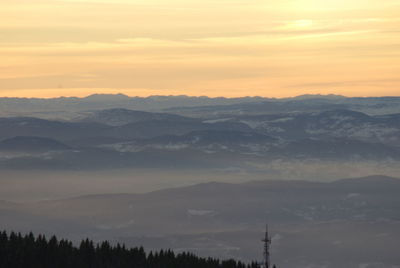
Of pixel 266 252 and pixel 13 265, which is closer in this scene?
pixel 266 252
